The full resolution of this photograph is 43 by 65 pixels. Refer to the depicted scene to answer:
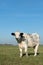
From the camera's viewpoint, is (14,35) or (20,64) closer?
(20,64)

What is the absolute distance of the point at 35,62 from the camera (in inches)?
829

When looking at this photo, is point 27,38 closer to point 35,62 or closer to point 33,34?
point 33,34

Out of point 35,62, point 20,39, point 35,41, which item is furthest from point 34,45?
point 35,62

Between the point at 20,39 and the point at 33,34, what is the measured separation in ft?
8.37

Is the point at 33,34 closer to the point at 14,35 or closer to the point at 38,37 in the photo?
the point at 38,37

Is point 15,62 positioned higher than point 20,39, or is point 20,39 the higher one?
point 20,39

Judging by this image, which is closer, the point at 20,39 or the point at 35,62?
the point at 35,62

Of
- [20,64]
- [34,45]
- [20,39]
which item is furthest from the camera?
[34,45]

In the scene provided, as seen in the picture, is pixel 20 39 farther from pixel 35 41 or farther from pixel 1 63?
pixel 1 63

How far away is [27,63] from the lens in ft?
68.0

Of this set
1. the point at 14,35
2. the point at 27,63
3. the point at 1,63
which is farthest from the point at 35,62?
the point at 14,35

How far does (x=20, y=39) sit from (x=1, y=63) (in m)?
4.47

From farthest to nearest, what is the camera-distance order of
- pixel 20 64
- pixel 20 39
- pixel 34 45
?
pixel 34 45, pixel 20 39, pixel 20 64

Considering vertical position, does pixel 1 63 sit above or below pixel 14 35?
below
